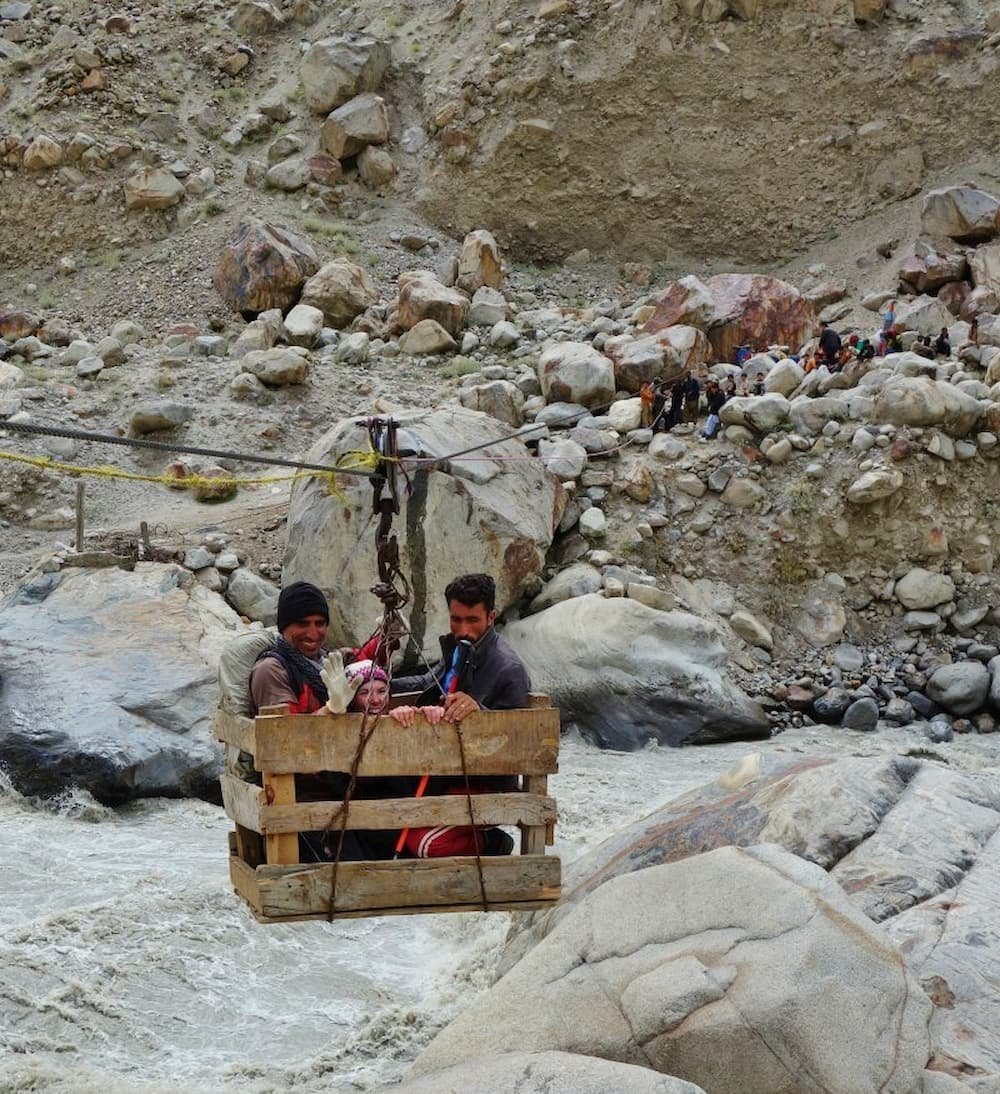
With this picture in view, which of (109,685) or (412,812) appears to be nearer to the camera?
(412,812)

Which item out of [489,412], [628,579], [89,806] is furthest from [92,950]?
[489,412]

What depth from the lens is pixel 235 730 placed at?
5.27m

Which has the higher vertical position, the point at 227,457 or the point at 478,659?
the point at 227,457

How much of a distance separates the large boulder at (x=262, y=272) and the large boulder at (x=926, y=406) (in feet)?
36.6

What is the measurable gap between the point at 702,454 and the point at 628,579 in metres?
2.53

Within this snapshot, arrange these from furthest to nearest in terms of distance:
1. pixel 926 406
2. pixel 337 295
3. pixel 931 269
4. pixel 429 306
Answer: pixel 931 269 < pixel 337 295 < pixel 429 306 < pixel 926 406

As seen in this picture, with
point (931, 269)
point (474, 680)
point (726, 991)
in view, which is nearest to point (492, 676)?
point (474, 680)

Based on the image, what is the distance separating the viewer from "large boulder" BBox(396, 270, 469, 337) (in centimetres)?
2284

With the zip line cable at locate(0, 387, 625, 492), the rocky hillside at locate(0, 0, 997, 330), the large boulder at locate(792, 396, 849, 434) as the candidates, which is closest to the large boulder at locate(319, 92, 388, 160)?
the rocky hillside at locate(0, 0, 997, 330)

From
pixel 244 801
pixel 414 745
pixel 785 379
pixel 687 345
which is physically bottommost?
pixel 244 801

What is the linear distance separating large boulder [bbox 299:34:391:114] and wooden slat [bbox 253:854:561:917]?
26.6 m

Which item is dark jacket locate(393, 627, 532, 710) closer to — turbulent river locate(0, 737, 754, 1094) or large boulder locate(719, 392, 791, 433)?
turbulent river locate(0, 737, 754, 1094)

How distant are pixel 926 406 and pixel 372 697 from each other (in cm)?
1248

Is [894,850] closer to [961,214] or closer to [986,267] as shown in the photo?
[986,267]
